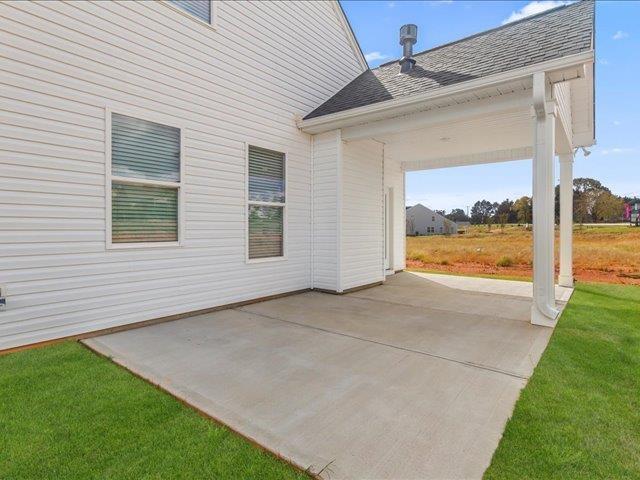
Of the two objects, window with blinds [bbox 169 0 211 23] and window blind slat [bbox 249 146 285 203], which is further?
window blind slat [bbox 249 146 285 203]

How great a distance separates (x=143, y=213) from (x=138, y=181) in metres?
0.40

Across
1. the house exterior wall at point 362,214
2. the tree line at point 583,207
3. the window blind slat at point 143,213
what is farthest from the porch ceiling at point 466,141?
the tree line at point 583,207

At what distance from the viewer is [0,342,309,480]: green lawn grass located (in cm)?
178

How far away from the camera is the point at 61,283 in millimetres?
3756

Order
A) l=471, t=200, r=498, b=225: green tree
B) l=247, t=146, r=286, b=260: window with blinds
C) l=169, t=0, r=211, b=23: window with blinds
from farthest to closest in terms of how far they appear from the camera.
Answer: l=471, t=200, r=498, b=225: green tree → l=247, t=146, r=286, b=260: window with blinds → l=169, t=0, r=211, b=23: window with blinds

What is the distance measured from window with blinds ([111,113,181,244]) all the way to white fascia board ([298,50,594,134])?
2712 mm

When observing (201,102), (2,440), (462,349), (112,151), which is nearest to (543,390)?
(462,349)

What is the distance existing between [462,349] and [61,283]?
4.30 metres

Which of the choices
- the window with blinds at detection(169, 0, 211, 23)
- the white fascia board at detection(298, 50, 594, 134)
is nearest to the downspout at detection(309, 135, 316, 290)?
the white fascia board at detection(298, 50, 594, 134)

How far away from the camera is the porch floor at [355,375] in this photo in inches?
76.5

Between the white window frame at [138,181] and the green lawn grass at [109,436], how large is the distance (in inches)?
67.8

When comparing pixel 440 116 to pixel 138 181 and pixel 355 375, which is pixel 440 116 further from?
pixel 138 181

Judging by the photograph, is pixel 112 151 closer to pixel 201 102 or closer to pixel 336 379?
pixel 201 102

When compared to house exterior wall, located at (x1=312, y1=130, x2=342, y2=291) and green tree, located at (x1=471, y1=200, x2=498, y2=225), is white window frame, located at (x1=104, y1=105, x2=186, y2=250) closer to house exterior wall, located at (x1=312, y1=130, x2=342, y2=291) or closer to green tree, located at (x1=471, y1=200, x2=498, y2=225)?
house exterior wall, located at (x1=312, y1=130, x2=342, y2=291)
